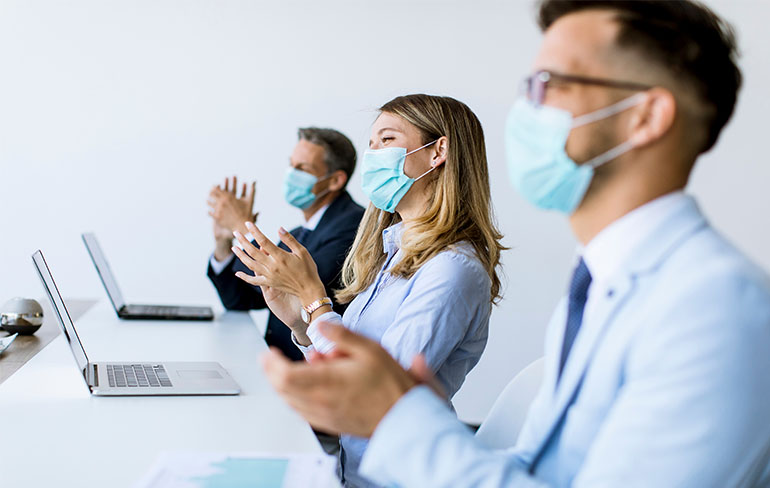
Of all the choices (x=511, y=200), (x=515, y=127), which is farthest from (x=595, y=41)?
(x=511, y=200)

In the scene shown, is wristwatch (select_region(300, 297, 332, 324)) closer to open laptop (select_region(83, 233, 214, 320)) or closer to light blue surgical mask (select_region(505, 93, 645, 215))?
light blue surgical mask (select_region(505, 93, 645, 215))

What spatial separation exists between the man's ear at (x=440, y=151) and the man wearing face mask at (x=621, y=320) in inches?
31.5

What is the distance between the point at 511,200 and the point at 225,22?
1702mm

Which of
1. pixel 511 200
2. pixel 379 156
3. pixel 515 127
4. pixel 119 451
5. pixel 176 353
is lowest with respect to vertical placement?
pixel 511 200

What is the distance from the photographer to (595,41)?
0.92 metres

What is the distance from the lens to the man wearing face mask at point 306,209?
2.83m

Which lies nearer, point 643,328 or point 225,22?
point 643,328

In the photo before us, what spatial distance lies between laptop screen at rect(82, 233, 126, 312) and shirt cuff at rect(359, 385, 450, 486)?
198cm

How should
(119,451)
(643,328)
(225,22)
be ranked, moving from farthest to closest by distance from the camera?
(225,22) < (119,451) < (643,328)

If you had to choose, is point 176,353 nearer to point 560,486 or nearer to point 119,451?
point 119,451

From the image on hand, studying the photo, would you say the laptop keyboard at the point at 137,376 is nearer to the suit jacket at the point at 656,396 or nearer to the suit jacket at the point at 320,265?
the suit jacket at the point at 320,265

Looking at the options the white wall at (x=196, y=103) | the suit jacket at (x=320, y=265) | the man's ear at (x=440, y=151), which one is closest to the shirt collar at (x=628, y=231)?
the man's ear at (x=440, y=151)

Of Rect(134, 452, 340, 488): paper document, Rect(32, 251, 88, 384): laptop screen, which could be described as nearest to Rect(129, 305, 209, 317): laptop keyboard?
Rect(32, 251, 88, 384): laptop screen

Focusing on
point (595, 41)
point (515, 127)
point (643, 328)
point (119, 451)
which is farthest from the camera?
point (119, 451)
